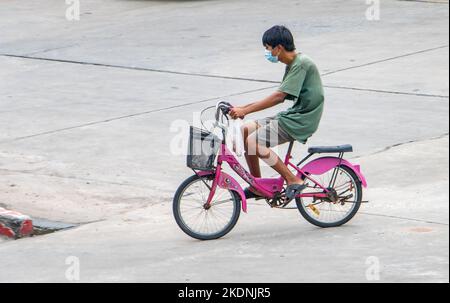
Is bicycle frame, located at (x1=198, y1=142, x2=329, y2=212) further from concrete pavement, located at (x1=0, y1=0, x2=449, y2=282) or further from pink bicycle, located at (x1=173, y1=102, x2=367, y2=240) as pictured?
concrete pavement, located at (x1=0, y1=0, x2=449, y2=282)

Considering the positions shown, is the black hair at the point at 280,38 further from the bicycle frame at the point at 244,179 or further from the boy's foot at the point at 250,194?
the boy's foot at the point at 250,194

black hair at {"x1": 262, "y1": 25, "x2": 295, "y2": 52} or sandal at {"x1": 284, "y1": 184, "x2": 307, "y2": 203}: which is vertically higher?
black hair at {"x1": 262, "y1": 25, "x2": 295, "y2": 52}

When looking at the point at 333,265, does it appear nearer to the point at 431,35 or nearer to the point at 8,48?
the point at 431,35

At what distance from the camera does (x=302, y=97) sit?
944 centimetres

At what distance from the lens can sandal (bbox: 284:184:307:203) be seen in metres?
9.60

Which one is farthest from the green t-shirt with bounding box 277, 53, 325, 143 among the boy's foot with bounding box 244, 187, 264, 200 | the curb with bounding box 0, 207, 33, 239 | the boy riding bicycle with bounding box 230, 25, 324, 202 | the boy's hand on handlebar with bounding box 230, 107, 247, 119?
the curb with bounding box 0, 207, 33, 239

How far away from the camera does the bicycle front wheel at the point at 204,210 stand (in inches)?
377

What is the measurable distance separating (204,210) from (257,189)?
479 millimetres

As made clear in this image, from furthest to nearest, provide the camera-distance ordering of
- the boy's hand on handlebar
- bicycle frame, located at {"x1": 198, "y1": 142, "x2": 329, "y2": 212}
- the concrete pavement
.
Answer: bicycle frame, located at {"x1": 198, "y1": 142, "x2": 329, "y2": 212}
the boy's hand on handlebar
the concrete pavement

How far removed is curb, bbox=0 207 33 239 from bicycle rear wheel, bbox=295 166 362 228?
237cm

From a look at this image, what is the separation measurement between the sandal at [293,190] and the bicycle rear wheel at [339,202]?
75 millimetres

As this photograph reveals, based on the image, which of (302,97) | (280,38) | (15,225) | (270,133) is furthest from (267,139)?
(15,225)

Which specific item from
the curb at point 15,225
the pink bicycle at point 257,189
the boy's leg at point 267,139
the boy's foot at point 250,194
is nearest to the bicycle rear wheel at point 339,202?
the pink bicycle at point 257,189

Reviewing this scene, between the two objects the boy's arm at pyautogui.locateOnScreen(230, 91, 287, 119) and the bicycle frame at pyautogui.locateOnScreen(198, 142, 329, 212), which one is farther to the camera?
the bicycle frame at pyautogui.locateOnScreen(198, 142, 329, 212)
